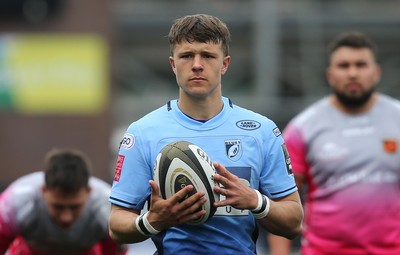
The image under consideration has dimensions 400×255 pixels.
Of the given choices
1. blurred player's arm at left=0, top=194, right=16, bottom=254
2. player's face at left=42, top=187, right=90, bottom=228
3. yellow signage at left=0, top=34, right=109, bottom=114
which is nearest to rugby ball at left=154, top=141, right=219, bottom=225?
player's face at left=42, top=187, right=90, bottom=228

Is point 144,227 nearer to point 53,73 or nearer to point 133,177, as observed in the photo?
point 133,177

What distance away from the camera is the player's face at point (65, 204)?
846 cm

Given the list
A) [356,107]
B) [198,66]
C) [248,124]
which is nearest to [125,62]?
[356,107]

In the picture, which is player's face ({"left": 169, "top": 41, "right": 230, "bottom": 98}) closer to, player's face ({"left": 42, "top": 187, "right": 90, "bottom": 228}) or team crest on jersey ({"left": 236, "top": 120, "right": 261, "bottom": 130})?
team crest on jersey ({"left": 236, "top": 120, "right": 261, "bottom": 130})

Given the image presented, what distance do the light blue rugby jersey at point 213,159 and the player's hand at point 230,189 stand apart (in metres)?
0.21

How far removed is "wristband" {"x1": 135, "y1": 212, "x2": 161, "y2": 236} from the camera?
616 cm

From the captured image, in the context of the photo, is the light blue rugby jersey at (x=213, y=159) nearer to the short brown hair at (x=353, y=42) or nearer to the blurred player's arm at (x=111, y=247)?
the blurred player's arm at (x=111, y=247)

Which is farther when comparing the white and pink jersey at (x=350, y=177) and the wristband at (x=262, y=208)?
the white and pink jersey at (x=350, y=177)

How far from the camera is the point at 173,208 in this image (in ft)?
19.6

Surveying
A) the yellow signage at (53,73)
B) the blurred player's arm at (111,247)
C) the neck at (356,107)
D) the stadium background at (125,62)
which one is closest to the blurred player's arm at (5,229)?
the blurred player's arm at (111,247)

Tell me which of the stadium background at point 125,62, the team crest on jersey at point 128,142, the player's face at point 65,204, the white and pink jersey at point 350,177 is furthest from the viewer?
the stadium background at point 125,62

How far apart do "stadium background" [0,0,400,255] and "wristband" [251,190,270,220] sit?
1649cm

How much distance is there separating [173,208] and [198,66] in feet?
2.46

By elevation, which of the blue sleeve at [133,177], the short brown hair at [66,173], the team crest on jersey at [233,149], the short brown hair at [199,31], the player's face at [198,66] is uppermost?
the short brown hair at [199,31]
